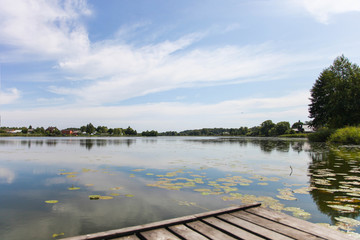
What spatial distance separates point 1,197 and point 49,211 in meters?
2.08

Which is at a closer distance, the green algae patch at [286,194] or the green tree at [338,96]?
the green algae patch at [286,194]

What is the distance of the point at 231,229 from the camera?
2922mm

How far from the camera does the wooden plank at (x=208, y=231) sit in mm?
2688

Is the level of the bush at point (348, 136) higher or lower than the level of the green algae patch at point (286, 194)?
higher

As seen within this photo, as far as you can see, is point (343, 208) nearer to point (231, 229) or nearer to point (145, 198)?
point (231, 229)

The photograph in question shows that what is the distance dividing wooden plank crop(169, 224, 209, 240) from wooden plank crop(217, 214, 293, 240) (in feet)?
2.22

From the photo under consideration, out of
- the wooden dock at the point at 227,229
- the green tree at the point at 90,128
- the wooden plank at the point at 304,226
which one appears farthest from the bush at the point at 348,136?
the green tree at the point at 90,128

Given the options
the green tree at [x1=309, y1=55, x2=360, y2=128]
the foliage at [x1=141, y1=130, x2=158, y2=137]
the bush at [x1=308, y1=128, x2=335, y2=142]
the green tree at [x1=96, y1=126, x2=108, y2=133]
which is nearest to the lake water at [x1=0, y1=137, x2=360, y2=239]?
the bush at [x1=308, y1=128, x2=335, y2=142]

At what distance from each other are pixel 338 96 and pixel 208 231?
137 ft

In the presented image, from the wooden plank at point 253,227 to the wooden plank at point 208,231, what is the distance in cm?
39

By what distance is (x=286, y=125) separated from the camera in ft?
349

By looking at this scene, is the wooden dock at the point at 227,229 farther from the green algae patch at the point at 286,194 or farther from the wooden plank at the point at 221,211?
the green algae patch at the point at 286,194

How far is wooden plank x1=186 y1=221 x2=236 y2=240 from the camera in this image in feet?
8.82

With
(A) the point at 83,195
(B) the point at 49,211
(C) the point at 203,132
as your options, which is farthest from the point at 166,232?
(C) the point at 203,132
